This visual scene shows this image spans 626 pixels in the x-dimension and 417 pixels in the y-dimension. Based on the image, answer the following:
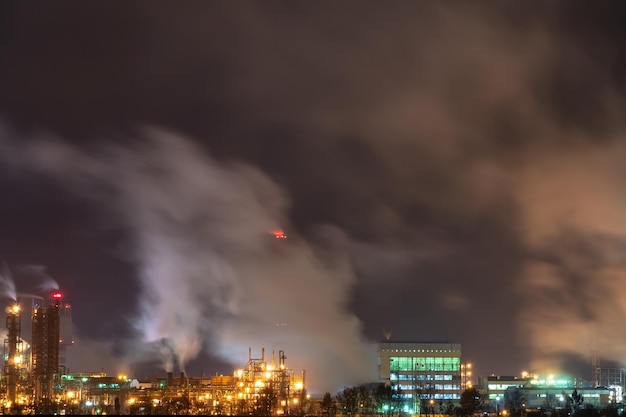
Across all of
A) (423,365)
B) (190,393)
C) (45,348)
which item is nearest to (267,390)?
(190,393)

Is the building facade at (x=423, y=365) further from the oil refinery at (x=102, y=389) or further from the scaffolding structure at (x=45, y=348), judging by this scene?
the scaffolding structure at (x=45, y=348)

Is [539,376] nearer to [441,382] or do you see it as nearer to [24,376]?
[441,382]

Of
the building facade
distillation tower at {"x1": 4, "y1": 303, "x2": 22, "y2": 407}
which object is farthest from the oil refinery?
the building facade

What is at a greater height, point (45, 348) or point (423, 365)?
point (45, 348)

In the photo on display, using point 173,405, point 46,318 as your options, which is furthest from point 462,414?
point 46,318

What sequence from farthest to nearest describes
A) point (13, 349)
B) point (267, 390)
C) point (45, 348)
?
point (45, 348)
point (13, 349)
point (267, 390)

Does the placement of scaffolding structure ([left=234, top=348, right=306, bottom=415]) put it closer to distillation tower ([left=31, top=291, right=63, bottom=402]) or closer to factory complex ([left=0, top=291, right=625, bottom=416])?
factory complex ([left=0, top=291, right=625, bottom=416])

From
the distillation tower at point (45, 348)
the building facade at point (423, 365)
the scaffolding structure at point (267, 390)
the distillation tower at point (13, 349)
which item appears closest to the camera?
the scaffolding structure at point (267, 390)

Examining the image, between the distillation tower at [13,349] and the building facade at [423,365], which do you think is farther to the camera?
the building facade at [423,365]

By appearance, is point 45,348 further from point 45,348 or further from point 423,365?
point 423,365

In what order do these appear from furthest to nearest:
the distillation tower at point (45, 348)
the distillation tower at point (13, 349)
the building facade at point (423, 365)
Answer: the building facade at point (423, 365) → the distillation tower at point (45, 348) → the distillation tower at point (13, 349)

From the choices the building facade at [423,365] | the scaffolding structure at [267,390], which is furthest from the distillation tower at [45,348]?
the building facade at [423,365]

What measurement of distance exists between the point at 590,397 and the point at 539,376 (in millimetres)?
25026

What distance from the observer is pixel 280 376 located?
9212 centimetres
